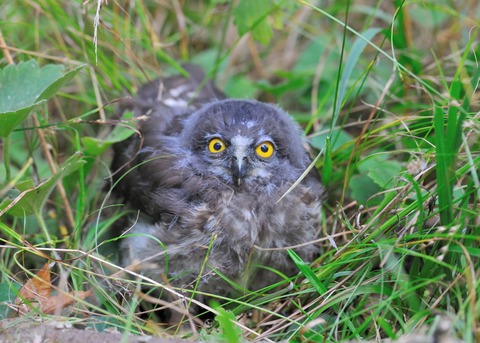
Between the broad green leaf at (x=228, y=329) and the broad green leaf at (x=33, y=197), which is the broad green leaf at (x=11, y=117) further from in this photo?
the broad green leaf at (x=228, y=329)

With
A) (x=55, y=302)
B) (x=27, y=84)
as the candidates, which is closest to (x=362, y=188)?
(x=55, y=302)

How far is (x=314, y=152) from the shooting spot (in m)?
4.25

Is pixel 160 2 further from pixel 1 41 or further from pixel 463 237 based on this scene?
pixel 463 237

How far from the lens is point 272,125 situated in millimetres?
3611

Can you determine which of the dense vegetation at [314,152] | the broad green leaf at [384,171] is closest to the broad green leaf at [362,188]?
the dense vegetation at [314,152]

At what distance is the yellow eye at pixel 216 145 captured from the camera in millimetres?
3543

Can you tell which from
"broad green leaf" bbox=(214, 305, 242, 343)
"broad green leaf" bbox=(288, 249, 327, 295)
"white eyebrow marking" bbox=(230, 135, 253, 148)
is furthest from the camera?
"white eyebrow marking" bbox=(230, 135, 253, 148)

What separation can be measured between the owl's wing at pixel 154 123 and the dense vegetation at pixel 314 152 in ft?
0.54

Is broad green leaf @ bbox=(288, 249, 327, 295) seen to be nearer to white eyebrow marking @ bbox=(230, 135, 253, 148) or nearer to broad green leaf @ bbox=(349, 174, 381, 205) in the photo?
white eyebrow marking @ bbox=(230, 135, 253, 148)

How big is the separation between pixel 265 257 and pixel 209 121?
85 cm

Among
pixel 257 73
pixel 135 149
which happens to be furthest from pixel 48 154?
pixel 257 73

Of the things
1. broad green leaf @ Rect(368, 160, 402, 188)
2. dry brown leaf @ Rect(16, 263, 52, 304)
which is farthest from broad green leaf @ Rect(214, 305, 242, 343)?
broad green leaf @ Rect(368, 160, 402, 188)

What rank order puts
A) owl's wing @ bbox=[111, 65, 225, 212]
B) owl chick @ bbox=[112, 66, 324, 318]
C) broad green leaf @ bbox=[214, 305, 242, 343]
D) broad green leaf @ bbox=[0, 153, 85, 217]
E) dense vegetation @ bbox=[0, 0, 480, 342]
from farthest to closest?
1. owl's wing @ bbox=[111, 65, 225, 212]
2. owl chick @ bbox=[112, 66, 324, 318]
3. broad green leaf @ bbox=[0, 153, 85, 217]
4. dense vegetation @ bbox=[0, 0, 480, 342]
5. broad green leaf @ bbox=[214, 305, 242, 343]

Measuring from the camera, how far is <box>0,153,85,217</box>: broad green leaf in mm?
3174
